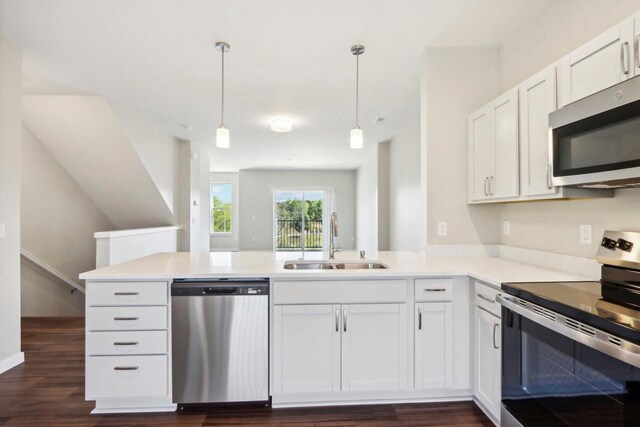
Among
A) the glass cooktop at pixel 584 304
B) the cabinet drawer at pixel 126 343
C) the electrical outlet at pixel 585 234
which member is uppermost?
the electrical outlet at pixel 585 234

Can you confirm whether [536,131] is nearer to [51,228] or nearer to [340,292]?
[340,292]

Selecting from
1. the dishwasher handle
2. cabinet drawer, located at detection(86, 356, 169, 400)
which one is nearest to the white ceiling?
the dishwasher handle

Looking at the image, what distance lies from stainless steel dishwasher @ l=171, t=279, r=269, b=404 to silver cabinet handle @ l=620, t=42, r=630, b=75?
6.37 feet

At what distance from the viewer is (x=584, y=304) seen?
126 cm

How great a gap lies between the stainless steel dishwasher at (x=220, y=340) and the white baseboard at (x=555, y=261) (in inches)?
69.1

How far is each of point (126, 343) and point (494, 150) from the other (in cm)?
262

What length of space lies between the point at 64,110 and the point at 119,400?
141 inches

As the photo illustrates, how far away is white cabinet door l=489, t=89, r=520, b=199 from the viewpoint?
2.08 metres

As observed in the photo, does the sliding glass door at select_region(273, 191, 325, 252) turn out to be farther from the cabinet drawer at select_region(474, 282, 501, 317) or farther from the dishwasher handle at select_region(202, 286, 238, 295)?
the cabinet drawer at select_region(474, 282, 501, 317)

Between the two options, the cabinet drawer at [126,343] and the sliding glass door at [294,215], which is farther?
the sliding glass door at [294,215]

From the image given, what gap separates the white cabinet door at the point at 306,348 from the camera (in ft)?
6.53

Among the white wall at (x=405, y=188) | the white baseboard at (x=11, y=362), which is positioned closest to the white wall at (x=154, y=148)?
the white baseboard at (x=11, y=362)

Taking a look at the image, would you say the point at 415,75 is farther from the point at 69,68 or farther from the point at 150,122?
the point at 150,122

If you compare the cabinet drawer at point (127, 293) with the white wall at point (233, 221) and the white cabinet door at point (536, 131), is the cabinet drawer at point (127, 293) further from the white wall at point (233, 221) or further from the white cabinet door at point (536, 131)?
the white wall at point (233, 221)
